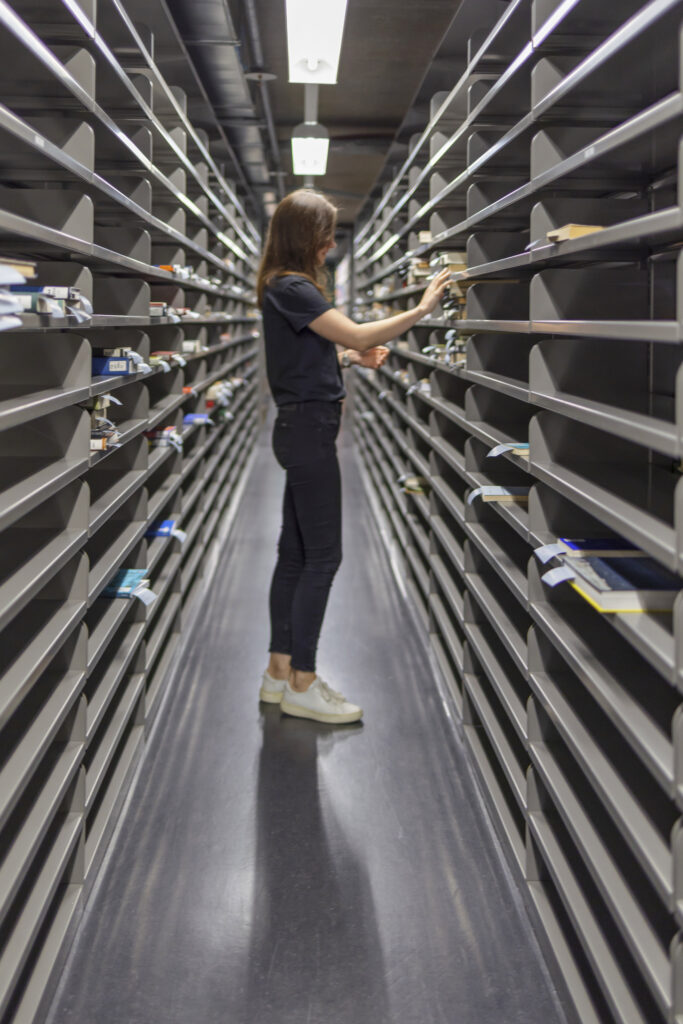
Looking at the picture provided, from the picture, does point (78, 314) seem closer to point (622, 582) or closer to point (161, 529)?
point (622, 582)

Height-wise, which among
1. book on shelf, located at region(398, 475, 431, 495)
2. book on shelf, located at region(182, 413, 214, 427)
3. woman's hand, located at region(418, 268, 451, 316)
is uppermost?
woman's hand, located at region(418, 268, 451, 316)

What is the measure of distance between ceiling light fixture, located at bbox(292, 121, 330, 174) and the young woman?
469 centimetres

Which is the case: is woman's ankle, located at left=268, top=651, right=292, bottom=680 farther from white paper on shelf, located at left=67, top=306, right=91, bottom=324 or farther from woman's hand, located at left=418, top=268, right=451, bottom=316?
white paper on shelf, located at left=67, top=306, right=91, bottom=324

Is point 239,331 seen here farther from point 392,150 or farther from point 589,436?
point 589,436

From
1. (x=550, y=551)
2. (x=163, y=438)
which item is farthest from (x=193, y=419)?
(x=550, y=551)

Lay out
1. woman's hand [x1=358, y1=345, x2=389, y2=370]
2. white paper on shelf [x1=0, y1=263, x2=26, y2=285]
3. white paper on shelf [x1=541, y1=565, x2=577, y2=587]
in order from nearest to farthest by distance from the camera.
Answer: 1. white paper on shelf [x1=0, y1=263, x2=26, y2=285]
2. white paper on shelf [x1=541, y1=565, x2=577, y2=587]
3. woman's hand [x1=358, y1=345, x2=389, y2=370]

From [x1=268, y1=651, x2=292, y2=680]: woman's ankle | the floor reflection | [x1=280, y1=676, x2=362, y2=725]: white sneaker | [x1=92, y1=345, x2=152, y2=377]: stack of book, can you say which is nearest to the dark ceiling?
[x1=92, y1=345, x2=152, y2=377]: stack of book

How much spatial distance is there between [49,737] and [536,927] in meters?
1.26

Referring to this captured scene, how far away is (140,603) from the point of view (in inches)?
142

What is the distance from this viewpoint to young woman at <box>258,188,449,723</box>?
3.49m

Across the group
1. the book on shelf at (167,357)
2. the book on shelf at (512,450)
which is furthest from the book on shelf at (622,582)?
the book on shelf at (167,357)

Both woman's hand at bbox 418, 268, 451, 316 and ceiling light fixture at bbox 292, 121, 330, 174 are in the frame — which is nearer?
woman's hand at bbox 418, 268, 451, 316

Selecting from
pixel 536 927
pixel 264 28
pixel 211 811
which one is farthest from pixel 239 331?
pixel 536 927

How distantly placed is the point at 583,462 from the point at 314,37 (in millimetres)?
3457
